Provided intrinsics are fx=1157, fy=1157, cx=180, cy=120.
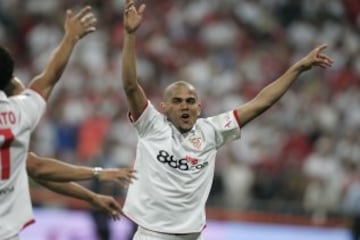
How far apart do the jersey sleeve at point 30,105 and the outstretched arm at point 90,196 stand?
→ 744mm

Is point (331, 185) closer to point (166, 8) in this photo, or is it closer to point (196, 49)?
point (196, 49)

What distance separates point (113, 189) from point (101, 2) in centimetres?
553

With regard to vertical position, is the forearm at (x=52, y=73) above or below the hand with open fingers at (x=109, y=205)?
above

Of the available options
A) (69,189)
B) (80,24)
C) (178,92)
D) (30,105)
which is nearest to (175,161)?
(178,92)

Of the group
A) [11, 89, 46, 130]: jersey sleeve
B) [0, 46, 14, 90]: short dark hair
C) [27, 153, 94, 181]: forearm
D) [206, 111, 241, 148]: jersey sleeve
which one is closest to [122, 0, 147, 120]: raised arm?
[206, 111, 241, 148]: jersey sleeve

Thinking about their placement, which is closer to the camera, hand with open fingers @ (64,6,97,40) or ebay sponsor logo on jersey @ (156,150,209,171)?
hand with open fingers @ (64,6,97,40)

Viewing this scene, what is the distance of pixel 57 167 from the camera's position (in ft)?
22.1

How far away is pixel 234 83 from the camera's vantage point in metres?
17.3

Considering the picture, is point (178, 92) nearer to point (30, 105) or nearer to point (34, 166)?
point (34, 166)

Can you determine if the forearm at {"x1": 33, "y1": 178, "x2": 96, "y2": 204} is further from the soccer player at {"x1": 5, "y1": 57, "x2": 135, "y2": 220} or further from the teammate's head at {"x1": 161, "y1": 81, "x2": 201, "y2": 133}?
the teammate's head at {"x1": 161, "y1": 81, "x2": 201, "y2": 133}

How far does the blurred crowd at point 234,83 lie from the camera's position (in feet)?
49.2

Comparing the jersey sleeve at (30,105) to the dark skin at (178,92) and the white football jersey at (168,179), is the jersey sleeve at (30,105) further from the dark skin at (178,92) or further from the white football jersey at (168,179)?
the white football jersey at (168,179)

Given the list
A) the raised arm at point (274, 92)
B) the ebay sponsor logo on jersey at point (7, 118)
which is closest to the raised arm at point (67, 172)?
the ebay sponsor logo on jersey at point (7, 118)

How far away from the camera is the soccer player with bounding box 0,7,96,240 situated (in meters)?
6.21
